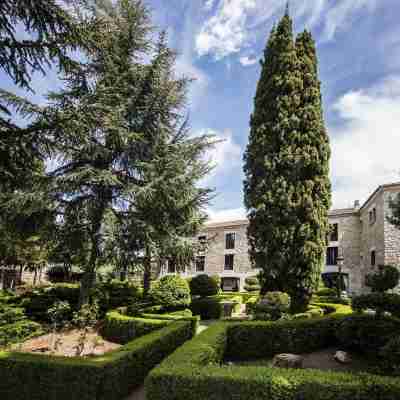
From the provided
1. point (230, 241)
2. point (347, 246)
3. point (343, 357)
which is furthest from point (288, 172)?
point (230, 241)

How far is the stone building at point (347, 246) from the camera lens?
18.2 meters

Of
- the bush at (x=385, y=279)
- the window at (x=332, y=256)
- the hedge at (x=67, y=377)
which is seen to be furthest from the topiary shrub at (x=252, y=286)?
the hedge at (x=67, y=377)

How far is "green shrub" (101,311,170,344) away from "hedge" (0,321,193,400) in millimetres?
2713

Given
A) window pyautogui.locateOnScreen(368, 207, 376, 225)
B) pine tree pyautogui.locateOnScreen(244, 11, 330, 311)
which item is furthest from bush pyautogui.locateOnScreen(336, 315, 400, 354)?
window pyautogui.locateOnScreen(368, 207, 376, 225)

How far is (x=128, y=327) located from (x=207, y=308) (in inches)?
204

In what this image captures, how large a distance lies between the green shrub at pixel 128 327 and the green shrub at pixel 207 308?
4.71 meters

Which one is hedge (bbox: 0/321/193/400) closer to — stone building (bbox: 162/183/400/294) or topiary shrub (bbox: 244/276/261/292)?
stone building (bbox: 162/183/400/294)

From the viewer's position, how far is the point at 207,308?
42.0ft

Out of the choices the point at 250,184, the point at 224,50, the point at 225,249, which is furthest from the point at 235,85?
the point at 225,249

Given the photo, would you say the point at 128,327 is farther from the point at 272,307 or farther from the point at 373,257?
the point at 373,257

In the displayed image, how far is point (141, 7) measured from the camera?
11.5 metres

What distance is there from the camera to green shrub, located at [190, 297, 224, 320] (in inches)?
503

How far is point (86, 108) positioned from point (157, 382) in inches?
189

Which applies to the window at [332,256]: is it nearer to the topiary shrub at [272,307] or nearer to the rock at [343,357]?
the topiary shrub at [272,307]
